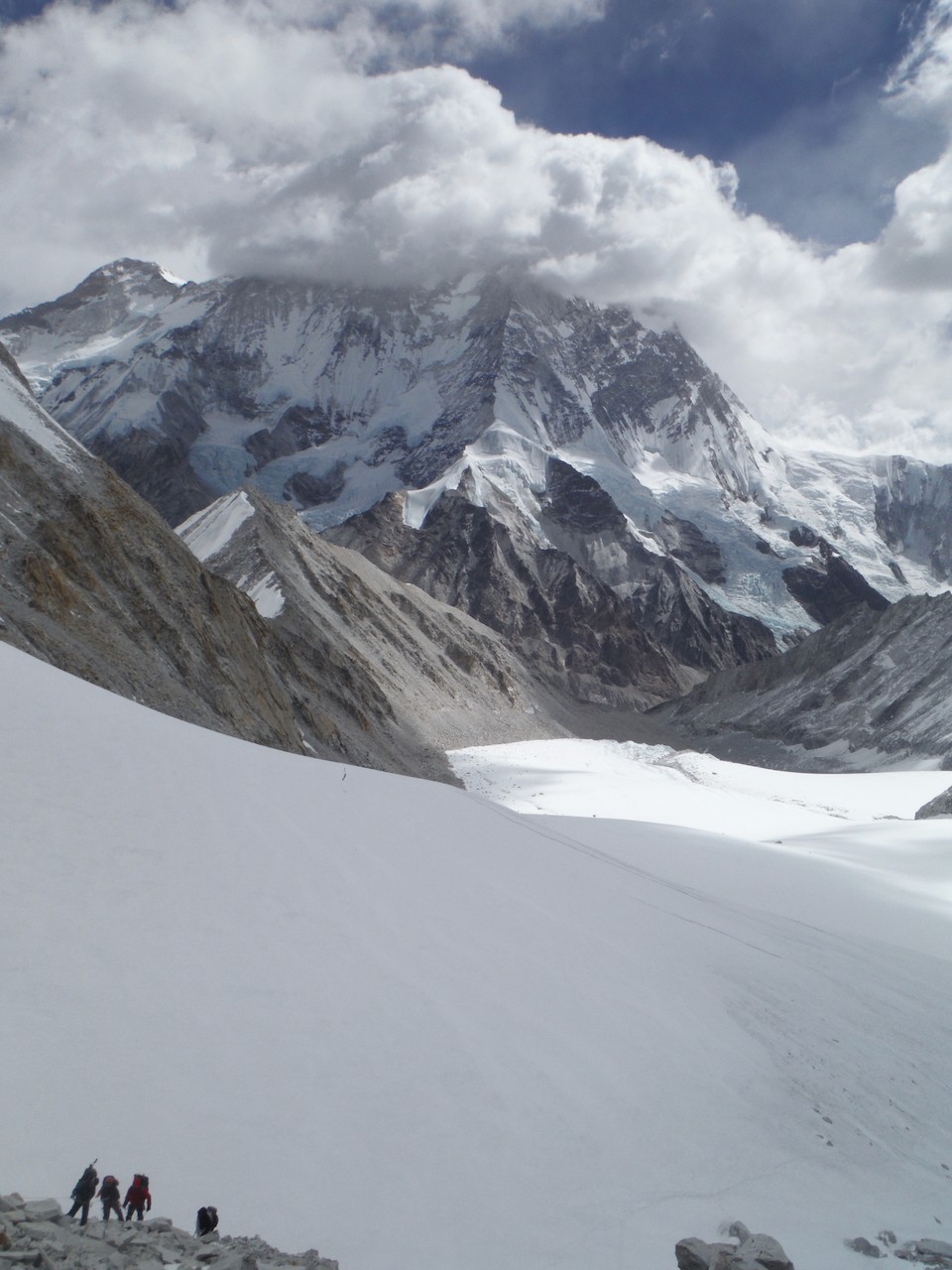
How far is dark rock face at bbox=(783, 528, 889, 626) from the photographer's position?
598ft

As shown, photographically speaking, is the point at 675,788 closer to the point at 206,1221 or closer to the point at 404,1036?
the point at 404,1036

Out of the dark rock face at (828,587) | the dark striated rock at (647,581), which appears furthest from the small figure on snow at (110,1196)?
the dark rock face at (828,587)

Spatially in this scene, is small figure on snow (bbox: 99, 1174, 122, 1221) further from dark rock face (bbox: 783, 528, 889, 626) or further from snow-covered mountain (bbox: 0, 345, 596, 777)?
dark rock face (bbox: 783, 528, 889, 626)

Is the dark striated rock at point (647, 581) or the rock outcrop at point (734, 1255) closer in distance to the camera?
the rock outcrop at point (734, 1255)

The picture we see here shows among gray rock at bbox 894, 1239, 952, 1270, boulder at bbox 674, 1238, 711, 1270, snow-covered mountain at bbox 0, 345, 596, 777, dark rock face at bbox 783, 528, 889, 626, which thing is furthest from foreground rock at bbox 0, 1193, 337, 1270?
dark rock face at bbox 783, 528, 889, 626

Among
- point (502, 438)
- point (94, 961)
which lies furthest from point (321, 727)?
point (502, 438)

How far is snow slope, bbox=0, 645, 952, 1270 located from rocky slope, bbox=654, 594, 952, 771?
6650cm

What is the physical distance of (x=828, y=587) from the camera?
185 m

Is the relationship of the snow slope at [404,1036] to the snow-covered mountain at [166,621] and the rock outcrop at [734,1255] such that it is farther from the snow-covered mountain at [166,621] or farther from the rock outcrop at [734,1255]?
the snow-covered mountain at [166,621]

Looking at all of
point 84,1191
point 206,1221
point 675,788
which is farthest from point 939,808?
point 84,1191

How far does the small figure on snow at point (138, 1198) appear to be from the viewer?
4.96 metres

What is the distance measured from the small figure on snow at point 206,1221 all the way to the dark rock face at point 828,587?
186448 millimetres

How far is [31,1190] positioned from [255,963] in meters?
2.71

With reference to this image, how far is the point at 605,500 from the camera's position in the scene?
577ft
